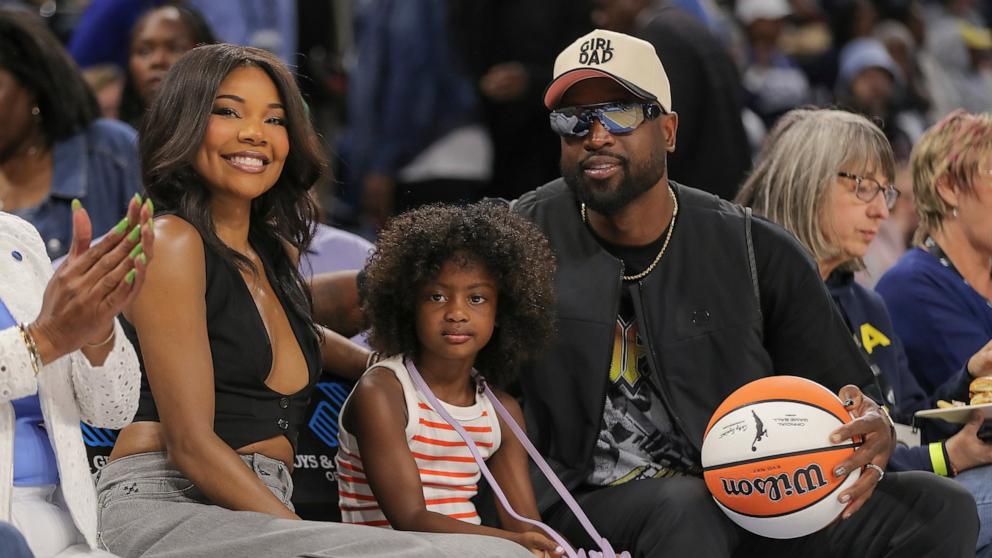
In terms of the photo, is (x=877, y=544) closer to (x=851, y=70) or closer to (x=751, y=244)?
(x=751, y=244)

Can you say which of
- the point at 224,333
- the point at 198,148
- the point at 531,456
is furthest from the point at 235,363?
the point at 531,456

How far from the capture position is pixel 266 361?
3762 millimetres

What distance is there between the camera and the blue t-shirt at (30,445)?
341cm

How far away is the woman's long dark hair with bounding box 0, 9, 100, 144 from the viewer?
5383 millimetres

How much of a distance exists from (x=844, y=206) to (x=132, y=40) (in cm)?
327

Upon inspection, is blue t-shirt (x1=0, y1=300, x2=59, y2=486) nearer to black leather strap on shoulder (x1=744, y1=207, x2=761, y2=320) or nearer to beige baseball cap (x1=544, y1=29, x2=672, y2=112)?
beige baseball cap (x1=544, y1=29, x2=672, y2=112)

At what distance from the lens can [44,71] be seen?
542cm

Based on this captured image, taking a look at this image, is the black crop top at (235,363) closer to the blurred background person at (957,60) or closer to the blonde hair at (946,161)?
the blonde hair at (946,161)

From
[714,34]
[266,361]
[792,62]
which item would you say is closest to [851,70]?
[792,62]

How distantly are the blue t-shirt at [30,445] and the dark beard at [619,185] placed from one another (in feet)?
5.67

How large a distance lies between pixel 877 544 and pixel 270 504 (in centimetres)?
174

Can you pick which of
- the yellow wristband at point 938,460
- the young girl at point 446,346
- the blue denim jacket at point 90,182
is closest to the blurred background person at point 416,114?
the blue denim jacket at point 90,182

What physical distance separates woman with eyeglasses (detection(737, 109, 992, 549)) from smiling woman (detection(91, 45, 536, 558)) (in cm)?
186

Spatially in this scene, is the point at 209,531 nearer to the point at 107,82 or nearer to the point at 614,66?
the point at 614,66
